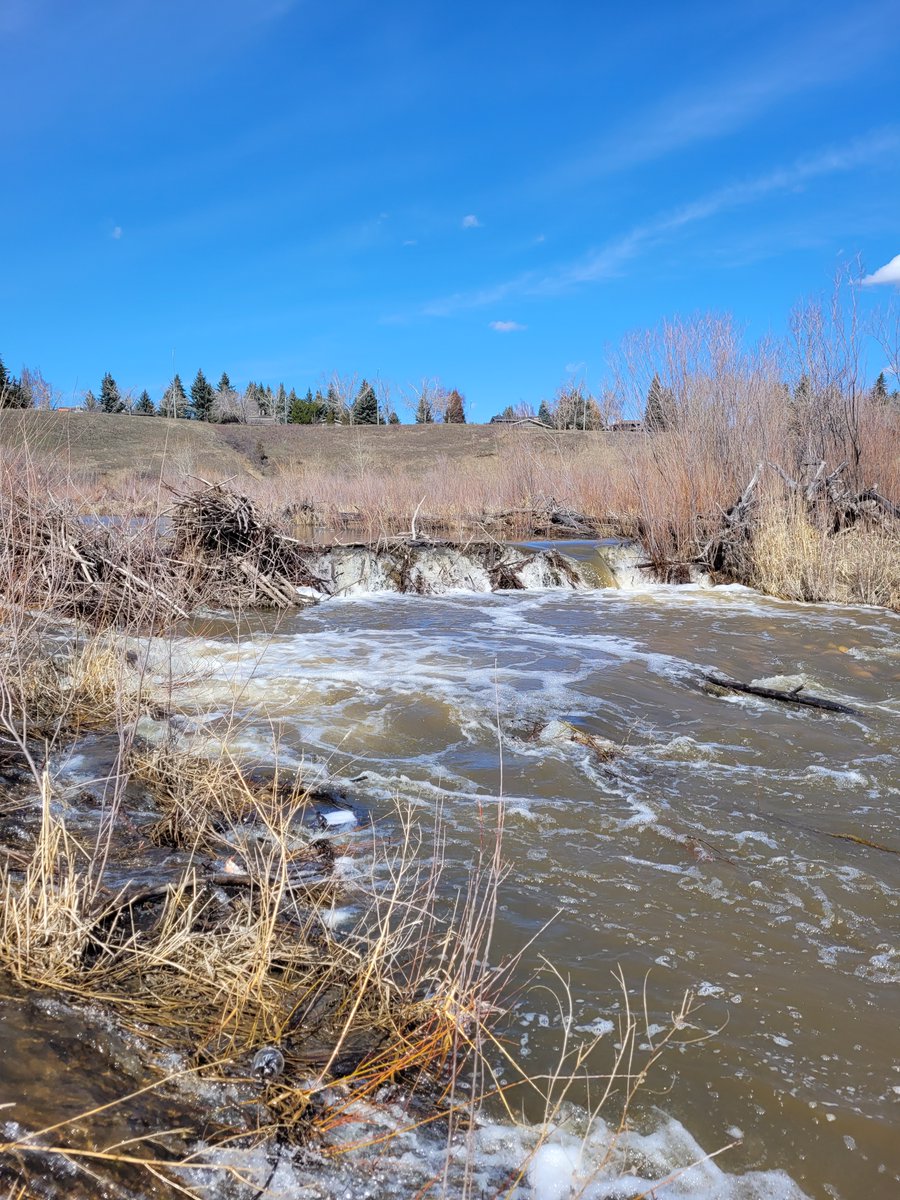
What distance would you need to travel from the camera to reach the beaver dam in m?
1.65

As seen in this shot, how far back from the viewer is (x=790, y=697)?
575 centimetres

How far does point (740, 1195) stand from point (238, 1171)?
3.55 ft

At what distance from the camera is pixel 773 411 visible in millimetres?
12758

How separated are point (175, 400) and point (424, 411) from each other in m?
20.0

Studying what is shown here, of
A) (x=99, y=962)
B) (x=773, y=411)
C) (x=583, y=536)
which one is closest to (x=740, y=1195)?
(x=99, y=962)

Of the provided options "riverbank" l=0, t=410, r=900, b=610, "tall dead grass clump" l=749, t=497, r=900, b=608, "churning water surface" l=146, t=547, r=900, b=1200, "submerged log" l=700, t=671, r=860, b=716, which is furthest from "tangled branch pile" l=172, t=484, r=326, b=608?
"tall dead grass clump" l=749, t=497, r=900, b=608

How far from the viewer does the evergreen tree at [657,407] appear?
45.1ft

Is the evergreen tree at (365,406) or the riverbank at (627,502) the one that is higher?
the evergreen tree at (365,406)

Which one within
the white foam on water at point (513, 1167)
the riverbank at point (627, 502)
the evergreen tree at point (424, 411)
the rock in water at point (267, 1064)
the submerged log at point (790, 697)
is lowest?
the white foam on water at point (513, 1167)

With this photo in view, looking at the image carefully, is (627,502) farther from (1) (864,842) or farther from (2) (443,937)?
(2) (443,937)

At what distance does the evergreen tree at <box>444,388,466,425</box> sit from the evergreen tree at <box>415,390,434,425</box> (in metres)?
3.04

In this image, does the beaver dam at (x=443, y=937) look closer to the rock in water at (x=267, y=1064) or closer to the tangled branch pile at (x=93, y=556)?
the rock in water at (x=267, y=1064)

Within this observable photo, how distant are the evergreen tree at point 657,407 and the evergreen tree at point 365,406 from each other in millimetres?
53312

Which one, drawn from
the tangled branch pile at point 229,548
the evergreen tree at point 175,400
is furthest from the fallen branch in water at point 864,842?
the evergreen tree at point 175,400
